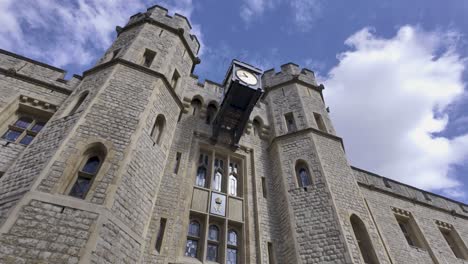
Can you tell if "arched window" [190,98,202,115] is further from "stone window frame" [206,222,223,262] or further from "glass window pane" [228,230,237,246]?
"glass window pane" [228,230,237,246]

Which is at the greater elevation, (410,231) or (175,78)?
(175,78)

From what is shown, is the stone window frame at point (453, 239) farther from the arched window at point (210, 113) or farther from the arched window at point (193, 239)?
the arched window at point (193, 239)

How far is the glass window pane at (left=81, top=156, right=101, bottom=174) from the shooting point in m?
5.71

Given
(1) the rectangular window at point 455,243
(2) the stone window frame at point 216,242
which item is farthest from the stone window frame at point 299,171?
(1) the rectangular window at point 455,243

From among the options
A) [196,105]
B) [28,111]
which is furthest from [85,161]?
[196,105]

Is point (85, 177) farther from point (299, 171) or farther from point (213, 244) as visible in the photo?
point (299, 171)

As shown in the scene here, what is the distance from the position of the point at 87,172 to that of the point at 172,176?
278 cm

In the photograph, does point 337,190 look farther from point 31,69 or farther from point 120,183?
point 31,69

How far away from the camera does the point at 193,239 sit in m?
7.30

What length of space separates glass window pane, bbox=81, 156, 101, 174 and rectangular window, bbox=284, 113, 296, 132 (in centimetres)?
782

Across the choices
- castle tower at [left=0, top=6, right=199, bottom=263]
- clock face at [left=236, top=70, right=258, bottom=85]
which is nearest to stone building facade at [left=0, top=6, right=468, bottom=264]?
castle tower at [left=0, top=6, right=199, bottom=263]

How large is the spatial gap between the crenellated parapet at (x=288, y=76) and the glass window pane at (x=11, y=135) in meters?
10.4

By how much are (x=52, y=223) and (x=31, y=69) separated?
25.4 feet

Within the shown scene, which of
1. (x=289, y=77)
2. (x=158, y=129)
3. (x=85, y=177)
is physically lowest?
(x=85, y=177)
